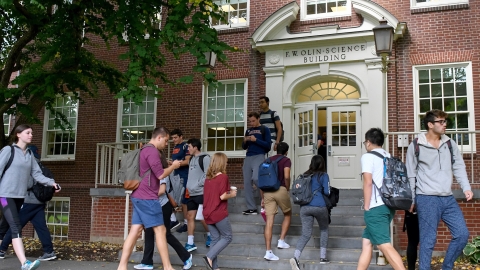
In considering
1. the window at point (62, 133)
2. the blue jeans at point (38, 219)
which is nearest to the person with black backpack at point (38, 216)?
the blue jeans at point (38, 219)

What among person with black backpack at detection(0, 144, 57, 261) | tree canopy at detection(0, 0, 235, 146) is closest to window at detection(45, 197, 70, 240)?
tree canopy at detection(0, 0, 235, 146)

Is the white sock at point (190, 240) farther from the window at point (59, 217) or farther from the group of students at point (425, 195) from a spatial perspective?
the window at point (59, 217)

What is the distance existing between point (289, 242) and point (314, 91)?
5264 mm

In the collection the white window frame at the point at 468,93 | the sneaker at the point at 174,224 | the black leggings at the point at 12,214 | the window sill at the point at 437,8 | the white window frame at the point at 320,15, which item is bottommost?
the sneaker at the point at 174,224

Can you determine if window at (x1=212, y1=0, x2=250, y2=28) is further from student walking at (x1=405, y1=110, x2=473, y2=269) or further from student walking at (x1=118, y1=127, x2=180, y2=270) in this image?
student walking at (x1=405, y1=110, x2=473, y2=269)

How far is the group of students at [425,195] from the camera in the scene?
5691 millimetres

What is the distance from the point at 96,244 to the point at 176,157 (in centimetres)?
342

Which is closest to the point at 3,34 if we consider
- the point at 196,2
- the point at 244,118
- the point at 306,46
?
the point at 196,2

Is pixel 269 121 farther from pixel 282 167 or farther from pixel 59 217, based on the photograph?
pixel 59 217

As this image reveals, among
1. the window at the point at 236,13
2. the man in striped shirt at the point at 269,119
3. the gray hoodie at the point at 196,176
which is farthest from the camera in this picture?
the window at the point at 236,13

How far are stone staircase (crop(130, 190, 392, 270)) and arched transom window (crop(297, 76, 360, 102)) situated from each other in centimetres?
318

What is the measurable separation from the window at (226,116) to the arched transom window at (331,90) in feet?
5.14

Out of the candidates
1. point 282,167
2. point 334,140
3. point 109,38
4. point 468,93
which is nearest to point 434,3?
point 468,93

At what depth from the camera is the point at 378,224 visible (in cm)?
567
